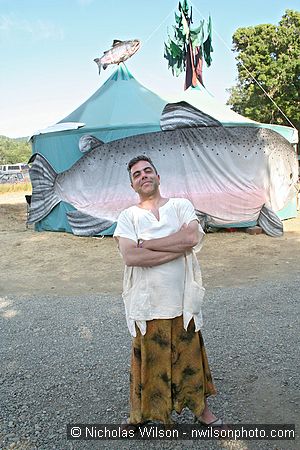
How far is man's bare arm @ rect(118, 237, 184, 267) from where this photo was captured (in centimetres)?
200

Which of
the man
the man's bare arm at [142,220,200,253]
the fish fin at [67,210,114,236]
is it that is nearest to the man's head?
the man

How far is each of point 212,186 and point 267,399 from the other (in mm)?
6156

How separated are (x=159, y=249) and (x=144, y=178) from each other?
344 mm

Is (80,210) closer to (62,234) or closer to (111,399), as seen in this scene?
(62,234)

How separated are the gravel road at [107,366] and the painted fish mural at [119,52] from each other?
6.79 meters

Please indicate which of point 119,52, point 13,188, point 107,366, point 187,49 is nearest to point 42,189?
point 119,52

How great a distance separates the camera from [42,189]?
Answer: 9.02m

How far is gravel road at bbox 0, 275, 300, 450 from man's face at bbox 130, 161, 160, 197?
1.21m

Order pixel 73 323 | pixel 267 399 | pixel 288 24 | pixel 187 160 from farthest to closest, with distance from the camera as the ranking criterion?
1. pixel 288 24
2. pixel 187 160
3. pixel 73 323
4. pixel 267 399

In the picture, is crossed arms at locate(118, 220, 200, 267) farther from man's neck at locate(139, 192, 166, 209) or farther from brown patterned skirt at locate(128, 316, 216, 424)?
brown patterned skirt at locate(128, 316, 216, 424)

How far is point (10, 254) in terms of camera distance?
7254 mm

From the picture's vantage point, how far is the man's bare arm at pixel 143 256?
1998 millimetres

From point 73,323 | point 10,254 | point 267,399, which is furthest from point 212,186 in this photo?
point 267,399

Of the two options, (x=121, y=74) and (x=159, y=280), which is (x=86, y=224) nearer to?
(x=121, y=74)
